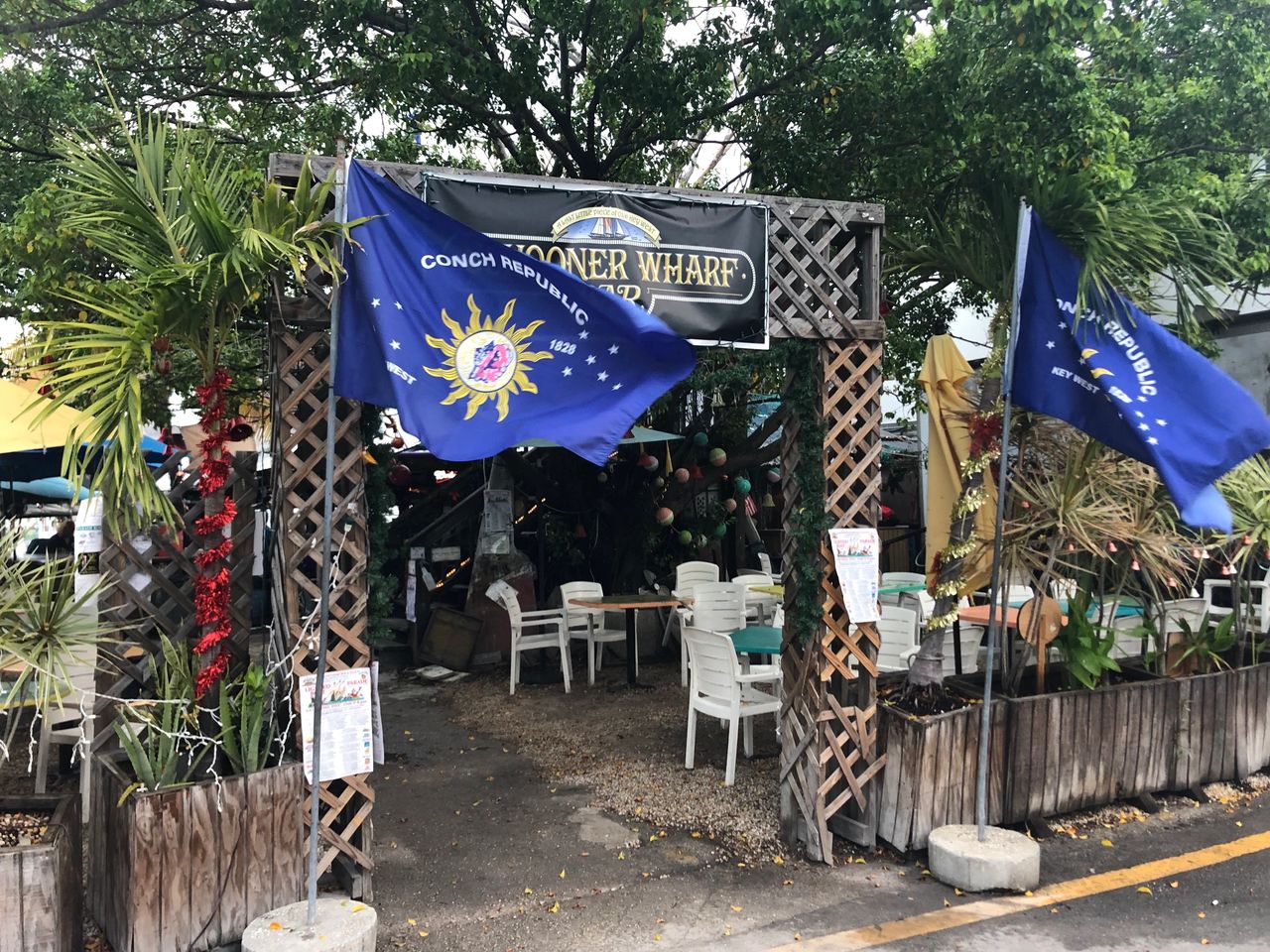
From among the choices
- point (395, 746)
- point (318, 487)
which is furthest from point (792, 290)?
point (395, 746)

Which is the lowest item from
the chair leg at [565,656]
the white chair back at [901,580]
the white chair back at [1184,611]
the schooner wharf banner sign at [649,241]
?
the chair leg at [565,656]

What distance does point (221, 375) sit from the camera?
439 cm

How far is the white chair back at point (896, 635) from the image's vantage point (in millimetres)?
7996

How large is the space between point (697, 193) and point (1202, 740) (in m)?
4.98

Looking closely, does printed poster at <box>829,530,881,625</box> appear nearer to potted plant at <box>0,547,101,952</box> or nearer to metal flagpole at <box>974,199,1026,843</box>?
metal flagpole at <box>974,199,1026,843</box>

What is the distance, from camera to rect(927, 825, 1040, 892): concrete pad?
494 cm

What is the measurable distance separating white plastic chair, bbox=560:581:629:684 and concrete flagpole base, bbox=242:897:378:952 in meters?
5.20

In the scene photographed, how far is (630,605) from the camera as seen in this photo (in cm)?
889

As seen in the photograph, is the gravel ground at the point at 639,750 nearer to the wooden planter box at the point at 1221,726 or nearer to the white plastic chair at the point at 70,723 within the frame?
the wooden planter box at the point at 1221,726

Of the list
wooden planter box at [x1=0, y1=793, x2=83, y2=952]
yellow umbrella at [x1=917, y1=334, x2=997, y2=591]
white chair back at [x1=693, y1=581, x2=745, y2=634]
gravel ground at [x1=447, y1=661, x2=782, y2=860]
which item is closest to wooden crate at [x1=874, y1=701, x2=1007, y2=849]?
gravel ground at [x1=447, y1=661, x2=782, y2=860]

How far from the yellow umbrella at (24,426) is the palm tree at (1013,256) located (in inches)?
241

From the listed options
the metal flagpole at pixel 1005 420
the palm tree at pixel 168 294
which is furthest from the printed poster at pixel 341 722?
the metal flagpole at pixel 1005 420

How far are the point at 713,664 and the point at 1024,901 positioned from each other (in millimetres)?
2470

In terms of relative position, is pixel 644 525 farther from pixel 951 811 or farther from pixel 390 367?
pixel 390 367
